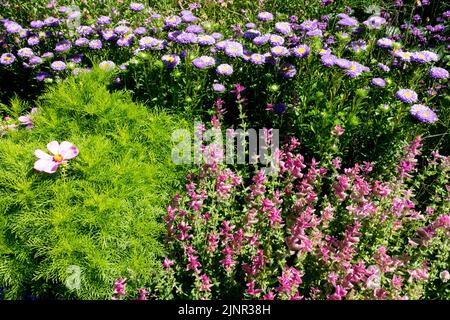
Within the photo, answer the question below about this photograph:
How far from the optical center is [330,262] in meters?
1.99

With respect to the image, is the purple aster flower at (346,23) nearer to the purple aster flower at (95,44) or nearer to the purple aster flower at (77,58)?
the purple aster flower at (95,44)

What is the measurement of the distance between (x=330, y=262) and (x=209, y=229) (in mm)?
838

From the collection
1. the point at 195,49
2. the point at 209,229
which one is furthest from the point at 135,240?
the point at 195,49

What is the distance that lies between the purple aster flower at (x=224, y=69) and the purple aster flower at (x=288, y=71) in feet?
1.26

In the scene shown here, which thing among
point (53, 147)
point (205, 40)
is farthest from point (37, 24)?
point (53, 147)

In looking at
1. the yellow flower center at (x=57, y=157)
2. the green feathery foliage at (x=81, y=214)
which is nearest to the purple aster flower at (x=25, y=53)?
the green feathery foliage at (x=81, y=214)

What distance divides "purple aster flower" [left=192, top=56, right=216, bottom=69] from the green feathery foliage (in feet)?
2.52

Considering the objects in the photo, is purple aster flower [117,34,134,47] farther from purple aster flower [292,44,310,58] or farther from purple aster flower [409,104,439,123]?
purple aster flower [409,104,439,123]

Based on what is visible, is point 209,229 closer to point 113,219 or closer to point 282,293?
point 113,219

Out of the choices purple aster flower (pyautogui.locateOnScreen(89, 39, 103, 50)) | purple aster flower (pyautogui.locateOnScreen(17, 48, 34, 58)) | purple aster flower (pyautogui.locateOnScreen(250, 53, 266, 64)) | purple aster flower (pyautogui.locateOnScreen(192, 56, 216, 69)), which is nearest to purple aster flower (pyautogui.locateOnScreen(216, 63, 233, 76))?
purple aster flower (pyautogui.locateOnScreen(192, 56, 216, 69))

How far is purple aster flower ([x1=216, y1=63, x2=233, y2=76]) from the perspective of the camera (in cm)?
301

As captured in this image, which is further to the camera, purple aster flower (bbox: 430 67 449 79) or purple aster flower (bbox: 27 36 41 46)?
purple aster flower (bbox: 27 36 41 46)

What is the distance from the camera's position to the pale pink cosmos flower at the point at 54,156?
2.08 meters

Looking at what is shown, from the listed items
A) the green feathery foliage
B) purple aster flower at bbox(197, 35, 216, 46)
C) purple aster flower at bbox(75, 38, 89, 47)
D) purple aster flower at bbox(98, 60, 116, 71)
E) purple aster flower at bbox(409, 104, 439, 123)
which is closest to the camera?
the green feathery foliage
